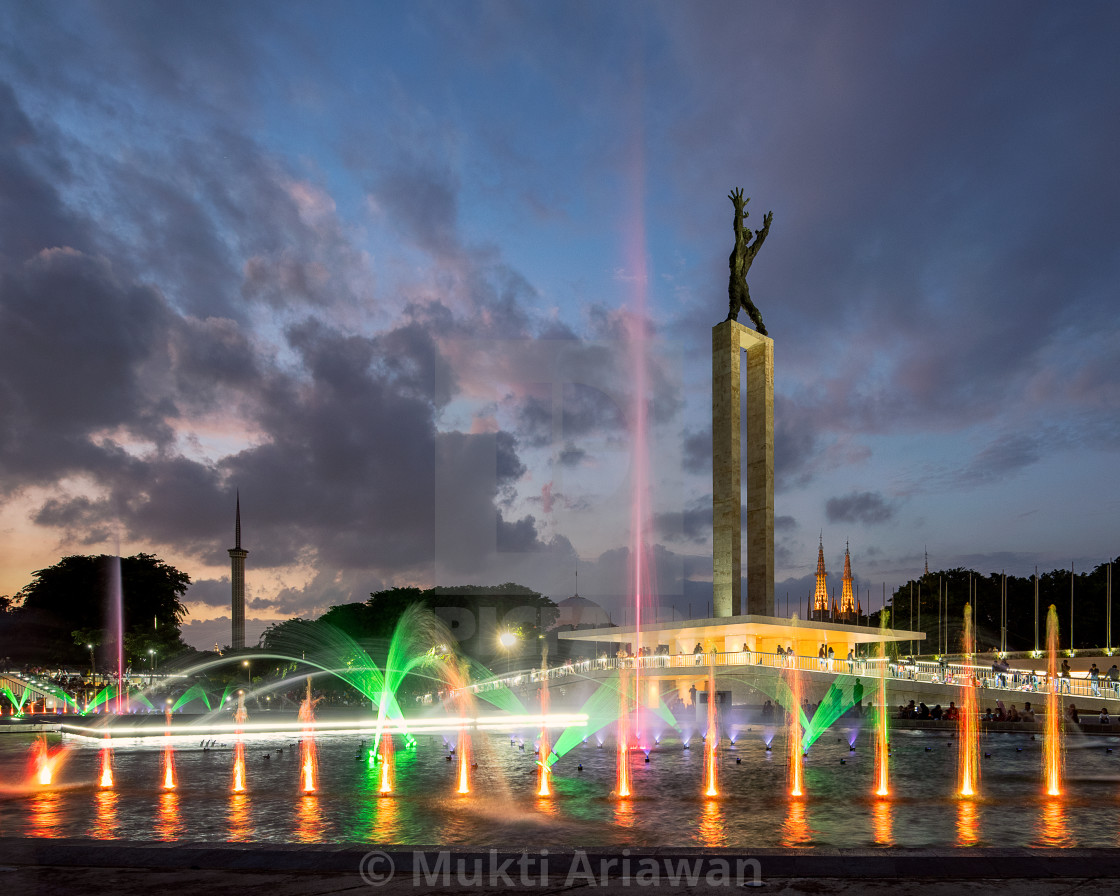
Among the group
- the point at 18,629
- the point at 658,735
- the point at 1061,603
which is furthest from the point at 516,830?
the point at 18,629

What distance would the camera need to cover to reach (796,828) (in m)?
10.1

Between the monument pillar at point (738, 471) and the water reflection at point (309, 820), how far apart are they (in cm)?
3384

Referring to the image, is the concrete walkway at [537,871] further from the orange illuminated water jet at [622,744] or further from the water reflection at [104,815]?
the orange illuminated water jet at [622,744]

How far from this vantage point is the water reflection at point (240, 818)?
9.69 m

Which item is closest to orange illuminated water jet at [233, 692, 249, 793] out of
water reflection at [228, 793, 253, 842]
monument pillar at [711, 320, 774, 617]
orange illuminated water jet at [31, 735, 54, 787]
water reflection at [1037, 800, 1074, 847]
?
water reflection at [228, 793, 253, 842]

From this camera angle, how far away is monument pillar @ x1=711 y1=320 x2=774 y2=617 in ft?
148

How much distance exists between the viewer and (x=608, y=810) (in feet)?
37.9

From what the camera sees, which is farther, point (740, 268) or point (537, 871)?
point (740, 268)

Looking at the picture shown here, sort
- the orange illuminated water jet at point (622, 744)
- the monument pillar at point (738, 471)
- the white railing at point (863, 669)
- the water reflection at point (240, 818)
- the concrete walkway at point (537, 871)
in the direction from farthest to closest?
the monument pillar at point (738, 471) < the white railing at point (863, 669) < the orange illuminated water jet at point (622, 744) < the water reflection at point (240, 818) < the concrete walkway at point (537, 871)

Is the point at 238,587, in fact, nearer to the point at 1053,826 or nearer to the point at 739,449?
the point at 739,449

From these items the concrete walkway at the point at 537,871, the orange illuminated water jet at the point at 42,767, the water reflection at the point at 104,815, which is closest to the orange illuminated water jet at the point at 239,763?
the water reflection at the point at 104,815

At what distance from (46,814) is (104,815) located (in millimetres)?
820

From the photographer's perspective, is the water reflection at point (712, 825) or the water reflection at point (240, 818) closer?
the water reflection at point (712, 825)

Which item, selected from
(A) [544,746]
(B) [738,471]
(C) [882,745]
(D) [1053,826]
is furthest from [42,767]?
(B) [738,471]
